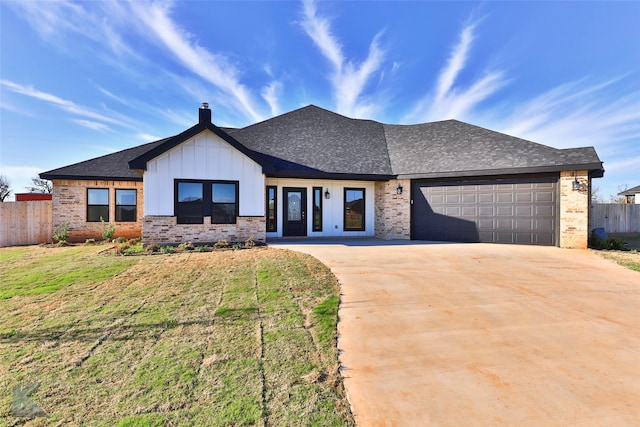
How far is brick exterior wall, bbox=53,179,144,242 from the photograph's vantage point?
1206 cm

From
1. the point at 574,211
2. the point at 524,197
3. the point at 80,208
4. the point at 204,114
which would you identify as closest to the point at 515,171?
the point at 524,197

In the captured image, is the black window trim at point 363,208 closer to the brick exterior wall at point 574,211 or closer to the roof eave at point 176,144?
the roof eave at point 176,144

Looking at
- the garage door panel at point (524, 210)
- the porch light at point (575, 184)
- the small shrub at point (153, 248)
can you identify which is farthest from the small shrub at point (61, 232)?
the porch light at point (575, 184)

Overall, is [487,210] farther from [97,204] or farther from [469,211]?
[97,204]

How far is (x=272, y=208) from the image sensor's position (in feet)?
41.7

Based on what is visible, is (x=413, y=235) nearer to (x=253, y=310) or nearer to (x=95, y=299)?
(x=253, y=310)

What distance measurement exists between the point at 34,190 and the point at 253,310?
147 ft

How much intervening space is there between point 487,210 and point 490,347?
31.3ft

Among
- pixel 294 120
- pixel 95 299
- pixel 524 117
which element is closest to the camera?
pixel 95 299

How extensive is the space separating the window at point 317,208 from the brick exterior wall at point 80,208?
7.99m

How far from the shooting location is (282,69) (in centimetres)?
1442

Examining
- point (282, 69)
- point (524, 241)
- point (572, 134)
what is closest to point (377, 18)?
point (282, 69)

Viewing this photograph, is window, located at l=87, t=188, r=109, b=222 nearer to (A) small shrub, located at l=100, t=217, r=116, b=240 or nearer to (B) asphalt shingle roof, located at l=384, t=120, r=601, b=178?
(A) small shrub, located at l=100, t=217, r=116, b=240

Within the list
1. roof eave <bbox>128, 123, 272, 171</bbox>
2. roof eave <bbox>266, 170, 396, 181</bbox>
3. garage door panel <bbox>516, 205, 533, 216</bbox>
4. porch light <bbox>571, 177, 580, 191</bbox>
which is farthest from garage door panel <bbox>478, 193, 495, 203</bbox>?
roof eave <bbox>128, 123, 272, 171</bbox>
